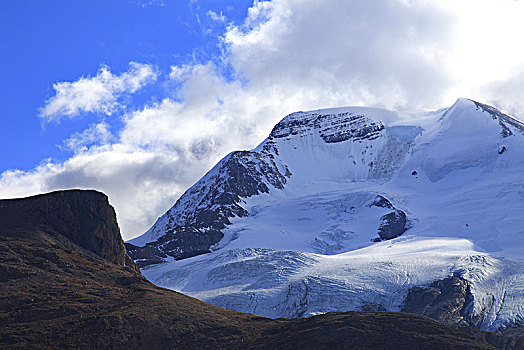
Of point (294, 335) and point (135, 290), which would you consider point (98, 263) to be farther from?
point (294, 335)

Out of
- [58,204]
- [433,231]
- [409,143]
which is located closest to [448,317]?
[433,231]

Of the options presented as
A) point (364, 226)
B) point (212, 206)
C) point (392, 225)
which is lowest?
point (392, 225)

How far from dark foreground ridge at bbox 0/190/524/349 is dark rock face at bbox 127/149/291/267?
80171 mm

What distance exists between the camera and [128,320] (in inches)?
1839

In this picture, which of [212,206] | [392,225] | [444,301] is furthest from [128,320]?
[212,206]

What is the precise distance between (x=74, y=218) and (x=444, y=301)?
1982 inches

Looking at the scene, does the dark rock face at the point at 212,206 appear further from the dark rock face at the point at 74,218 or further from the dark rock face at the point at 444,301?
the dark rock face at the point at 74,218

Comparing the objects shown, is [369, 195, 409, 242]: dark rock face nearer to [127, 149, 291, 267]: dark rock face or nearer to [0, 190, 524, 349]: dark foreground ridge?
[127, 149, 291, 267]: dark rock face

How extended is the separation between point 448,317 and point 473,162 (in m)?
77.5

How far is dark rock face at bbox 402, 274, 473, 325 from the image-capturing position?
3369 inches

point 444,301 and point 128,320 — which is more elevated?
point 128,320

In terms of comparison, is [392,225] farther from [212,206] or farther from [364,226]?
[212,206]

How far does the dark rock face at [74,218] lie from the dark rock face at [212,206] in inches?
2726

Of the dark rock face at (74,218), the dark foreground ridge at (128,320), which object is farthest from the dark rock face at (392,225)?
the dark foreground ridge at (128,320)
